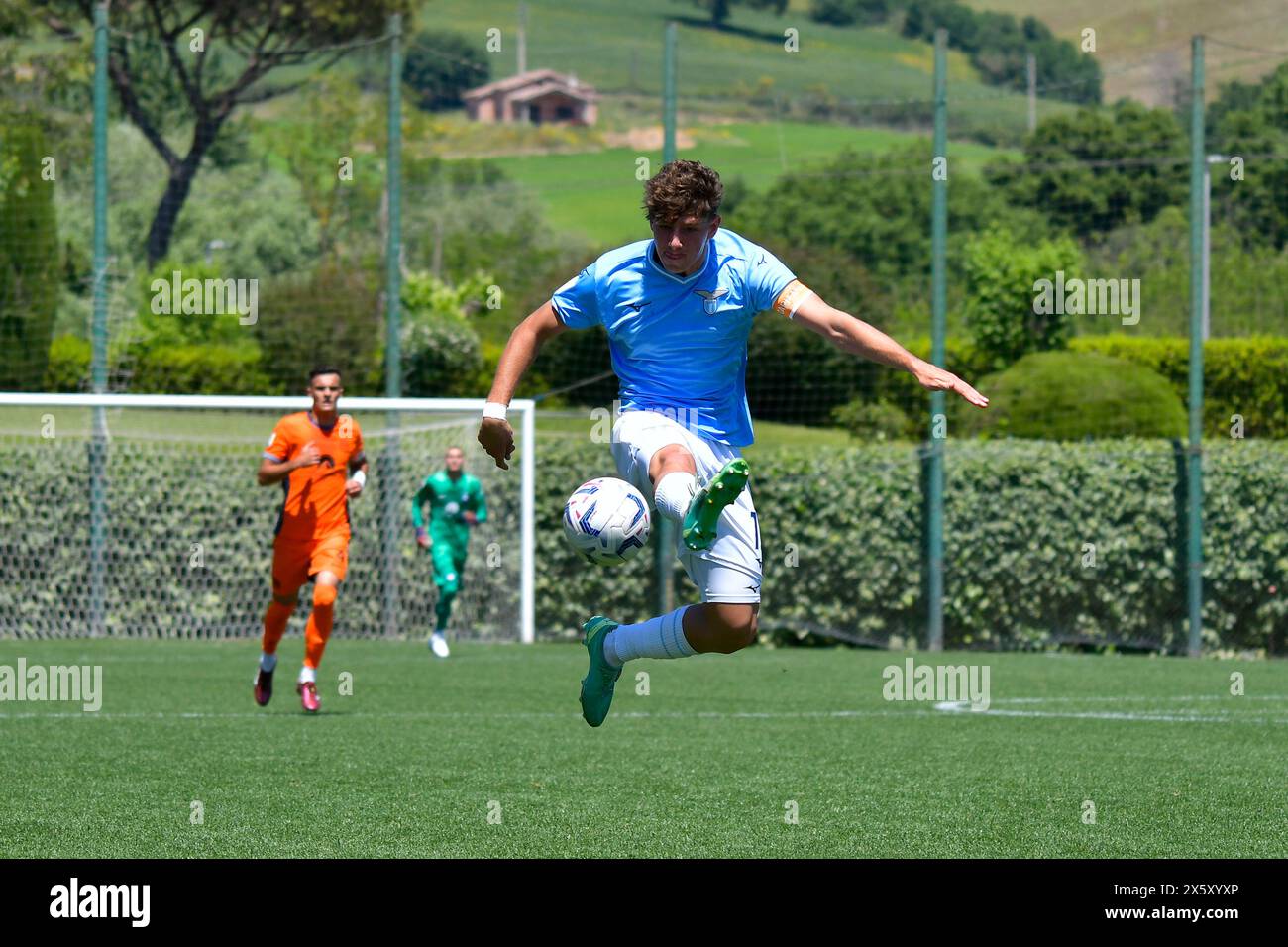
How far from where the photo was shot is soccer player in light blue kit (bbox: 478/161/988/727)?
23.8 feet

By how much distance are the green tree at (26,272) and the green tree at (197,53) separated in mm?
1809

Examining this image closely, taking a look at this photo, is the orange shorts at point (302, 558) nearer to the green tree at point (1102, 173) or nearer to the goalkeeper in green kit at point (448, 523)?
the goalkeeper in green kit at point (448, 523)

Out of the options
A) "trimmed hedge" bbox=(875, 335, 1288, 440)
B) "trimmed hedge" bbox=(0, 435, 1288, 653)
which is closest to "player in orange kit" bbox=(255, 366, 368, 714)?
"trimmed hedge" bbox=(0, 435, 1288, 653)

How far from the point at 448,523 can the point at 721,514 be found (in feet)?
36.8

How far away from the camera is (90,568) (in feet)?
65.6

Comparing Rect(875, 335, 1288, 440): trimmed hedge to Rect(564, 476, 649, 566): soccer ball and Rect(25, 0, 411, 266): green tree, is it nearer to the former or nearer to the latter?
Rect(25, 0, 411, 266): green tree

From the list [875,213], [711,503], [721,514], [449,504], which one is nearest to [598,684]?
[721,514]

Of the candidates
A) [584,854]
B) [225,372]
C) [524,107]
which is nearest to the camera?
[584,854]

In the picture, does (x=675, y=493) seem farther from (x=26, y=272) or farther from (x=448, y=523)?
(x=26, y=272)

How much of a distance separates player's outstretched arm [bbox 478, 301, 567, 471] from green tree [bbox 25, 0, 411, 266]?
21.5 metres

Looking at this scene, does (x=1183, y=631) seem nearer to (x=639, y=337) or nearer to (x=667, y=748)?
(x=667, y=748)
